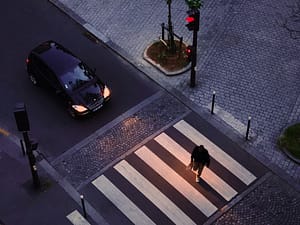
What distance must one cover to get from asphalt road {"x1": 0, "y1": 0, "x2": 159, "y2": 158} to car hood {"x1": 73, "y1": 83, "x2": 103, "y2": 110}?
24.1 inches

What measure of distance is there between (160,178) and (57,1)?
35.8 ft

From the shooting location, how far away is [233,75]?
22219 millimetres

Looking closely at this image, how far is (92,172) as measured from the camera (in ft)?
63.2

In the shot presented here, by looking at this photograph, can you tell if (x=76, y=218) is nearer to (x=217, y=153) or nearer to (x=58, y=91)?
(x=58, y=91)

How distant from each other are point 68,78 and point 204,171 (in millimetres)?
6219

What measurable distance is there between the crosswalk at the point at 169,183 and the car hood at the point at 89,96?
246cm

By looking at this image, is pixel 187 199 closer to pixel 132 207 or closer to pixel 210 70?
pixel 132 207

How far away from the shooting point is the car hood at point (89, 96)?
20.5m

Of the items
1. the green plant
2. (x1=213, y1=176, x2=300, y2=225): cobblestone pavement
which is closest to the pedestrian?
(x1=213, y1=176, x2=300, y2=225): cobblestone pavement

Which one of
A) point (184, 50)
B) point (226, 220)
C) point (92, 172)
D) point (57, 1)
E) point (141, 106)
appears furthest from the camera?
point (57, 1)

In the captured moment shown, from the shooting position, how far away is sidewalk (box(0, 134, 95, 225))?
18047mm

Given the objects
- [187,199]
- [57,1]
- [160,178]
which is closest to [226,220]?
[187,199]

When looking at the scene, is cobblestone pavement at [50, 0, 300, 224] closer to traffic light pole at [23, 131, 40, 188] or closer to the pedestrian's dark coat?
traffic light pole at [23, 131, 40, 188]

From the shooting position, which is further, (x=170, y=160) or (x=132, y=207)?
(x=170, y=160)
